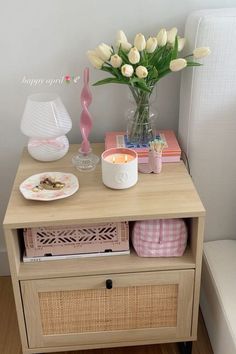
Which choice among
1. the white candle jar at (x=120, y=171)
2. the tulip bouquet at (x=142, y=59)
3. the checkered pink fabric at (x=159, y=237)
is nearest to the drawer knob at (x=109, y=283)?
the checkered pink fabric at (x=159, y=237)

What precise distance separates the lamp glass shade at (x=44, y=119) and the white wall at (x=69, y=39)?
0.15 m

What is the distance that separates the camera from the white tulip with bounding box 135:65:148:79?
4.24ft

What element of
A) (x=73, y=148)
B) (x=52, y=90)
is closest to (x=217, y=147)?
(x=73, y=148)

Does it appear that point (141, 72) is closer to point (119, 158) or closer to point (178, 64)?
point (178, 64)

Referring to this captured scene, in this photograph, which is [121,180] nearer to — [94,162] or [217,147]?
[94,162]

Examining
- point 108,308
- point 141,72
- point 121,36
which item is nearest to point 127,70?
point 141,72

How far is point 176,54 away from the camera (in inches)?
53.4

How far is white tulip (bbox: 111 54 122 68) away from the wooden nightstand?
33 centimetres

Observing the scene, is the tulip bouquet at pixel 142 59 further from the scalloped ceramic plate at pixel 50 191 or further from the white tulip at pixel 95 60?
the scalloped ceramic plate at pixel 50 191

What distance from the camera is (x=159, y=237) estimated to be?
1308 millimetres

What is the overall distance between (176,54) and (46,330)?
0.91 meters

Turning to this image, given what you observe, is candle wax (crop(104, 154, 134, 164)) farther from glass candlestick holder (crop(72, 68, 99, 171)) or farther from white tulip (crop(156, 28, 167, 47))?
white tulip (crop(156, 28, 167, 47))

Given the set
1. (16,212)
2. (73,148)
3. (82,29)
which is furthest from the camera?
(73,148)

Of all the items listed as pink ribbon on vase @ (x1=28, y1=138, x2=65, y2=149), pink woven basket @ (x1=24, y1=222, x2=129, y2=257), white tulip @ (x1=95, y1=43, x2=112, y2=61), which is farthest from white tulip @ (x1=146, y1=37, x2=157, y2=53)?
pink woven basket @ (x1=24, y1=222, x2=129, y2=257)
